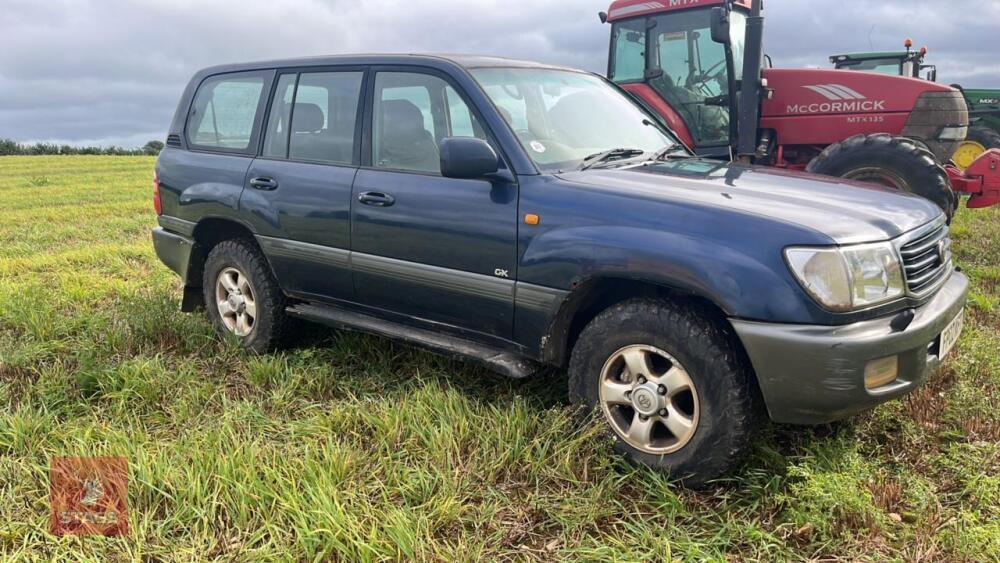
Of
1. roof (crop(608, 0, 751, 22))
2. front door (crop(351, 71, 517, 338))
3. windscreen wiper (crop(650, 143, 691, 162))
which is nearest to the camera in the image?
front door (crop(351, 71, 517, 338))

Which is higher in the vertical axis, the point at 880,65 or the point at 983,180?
the point at 880,65

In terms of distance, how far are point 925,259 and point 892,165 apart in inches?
149

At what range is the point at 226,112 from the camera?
467 centimetres

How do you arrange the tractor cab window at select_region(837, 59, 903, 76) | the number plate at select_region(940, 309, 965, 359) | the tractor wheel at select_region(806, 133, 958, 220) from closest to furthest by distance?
the number plate at select_region(940, 309, 965, 359), the tractor wheel at select_region(806, 133, 958, 220), the tractor cab window at select_region(837, 59, 903, 76)

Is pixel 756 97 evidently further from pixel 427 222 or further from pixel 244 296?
pixel 244 296

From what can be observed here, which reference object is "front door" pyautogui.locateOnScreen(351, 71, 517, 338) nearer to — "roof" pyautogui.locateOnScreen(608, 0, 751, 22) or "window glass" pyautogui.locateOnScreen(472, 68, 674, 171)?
"window glass" pyautogui.locateOnScreen(472, 68, 674, 171)

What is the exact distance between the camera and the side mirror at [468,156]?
313 cm

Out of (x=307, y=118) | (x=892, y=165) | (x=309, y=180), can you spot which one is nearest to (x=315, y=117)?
(x=307, y=118)

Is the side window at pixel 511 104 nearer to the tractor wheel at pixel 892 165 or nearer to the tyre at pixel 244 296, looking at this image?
the tyre at pixel 244 296

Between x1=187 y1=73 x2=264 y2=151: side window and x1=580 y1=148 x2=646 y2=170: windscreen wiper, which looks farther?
x1=187 y1=73 x2=264 y2=151: side window

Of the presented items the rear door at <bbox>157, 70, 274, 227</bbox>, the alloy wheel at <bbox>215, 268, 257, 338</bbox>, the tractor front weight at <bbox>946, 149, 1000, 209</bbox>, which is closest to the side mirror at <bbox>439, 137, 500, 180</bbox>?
the rear door at <bbox>157, 70, 274, 227</bbox>

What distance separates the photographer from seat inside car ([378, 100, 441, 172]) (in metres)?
3.63

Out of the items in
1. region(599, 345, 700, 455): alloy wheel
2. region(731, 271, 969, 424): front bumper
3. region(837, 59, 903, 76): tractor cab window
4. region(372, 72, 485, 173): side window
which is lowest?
region(599, 345, 700, 455): alloy wheel

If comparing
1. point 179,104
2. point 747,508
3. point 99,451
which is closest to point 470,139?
point 747,508
